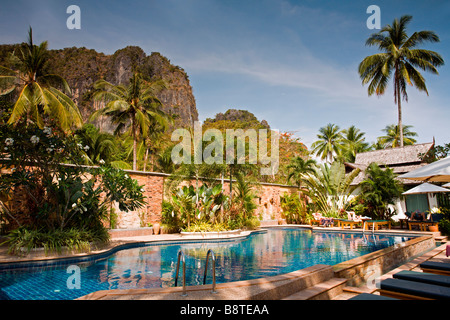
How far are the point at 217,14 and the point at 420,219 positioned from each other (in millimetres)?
13580

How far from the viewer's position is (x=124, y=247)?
9672 mm

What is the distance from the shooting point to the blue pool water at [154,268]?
524 centimetres

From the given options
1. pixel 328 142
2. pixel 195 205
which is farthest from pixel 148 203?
pixel 328 142

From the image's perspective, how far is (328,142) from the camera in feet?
122

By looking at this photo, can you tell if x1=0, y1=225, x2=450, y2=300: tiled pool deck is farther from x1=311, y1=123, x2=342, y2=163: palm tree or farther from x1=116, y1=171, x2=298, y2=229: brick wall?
x1=311, y1=123, x2=342, y2=163: palm tree

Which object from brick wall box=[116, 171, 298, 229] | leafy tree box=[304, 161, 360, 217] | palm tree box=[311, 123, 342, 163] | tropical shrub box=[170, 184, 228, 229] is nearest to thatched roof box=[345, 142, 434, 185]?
Answer: leafy tree box=[304, 161, 360, 217]

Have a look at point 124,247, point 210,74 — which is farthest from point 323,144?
point 124,247

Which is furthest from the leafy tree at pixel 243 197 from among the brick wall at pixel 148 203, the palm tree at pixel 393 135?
the palm tree at pixel 393 135

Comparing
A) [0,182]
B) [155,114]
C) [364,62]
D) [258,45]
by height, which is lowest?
[0,182]

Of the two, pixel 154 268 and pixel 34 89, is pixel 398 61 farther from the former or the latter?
pixel 34 89

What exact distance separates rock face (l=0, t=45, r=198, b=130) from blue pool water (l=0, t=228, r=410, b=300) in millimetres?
47265

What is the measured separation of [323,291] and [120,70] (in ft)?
210

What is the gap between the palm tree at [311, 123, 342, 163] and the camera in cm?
3672

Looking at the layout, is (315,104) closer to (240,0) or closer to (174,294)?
(240,0)
